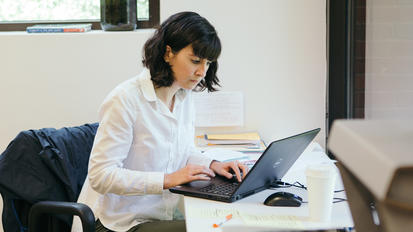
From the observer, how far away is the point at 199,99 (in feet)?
8.82

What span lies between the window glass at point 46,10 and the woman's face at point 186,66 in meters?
1.17

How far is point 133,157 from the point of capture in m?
1.79

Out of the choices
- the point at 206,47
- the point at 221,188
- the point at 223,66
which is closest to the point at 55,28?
the point at 223,66

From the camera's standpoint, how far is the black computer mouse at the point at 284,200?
5.01 ft

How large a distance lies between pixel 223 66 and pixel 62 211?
123 centimetres

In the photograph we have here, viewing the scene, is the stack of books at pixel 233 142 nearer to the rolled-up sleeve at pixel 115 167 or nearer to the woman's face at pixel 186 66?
the woman's face at pixel 186 66

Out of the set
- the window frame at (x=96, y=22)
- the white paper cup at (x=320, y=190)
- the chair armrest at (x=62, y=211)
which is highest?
the window frame at (x=96, y=22)

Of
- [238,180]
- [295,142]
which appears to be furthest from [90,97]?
[295,142]

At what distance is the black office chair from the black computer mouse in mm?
570

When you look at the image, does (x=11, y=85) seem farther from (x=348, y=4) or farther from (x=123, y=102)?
(x=348, y=4)

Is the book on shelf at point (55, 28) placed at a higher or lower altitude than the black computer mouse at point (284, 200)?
higher

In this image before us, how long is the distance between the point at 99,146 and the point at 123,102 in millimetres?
163

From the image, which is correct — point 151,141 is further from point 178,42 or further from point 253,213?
point 253,213

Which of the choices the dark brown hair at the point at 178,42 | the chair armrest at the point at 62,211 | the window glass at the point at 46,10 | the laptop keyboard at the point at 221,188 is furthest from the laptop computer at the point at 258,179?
the window glass at the point at 46,10
